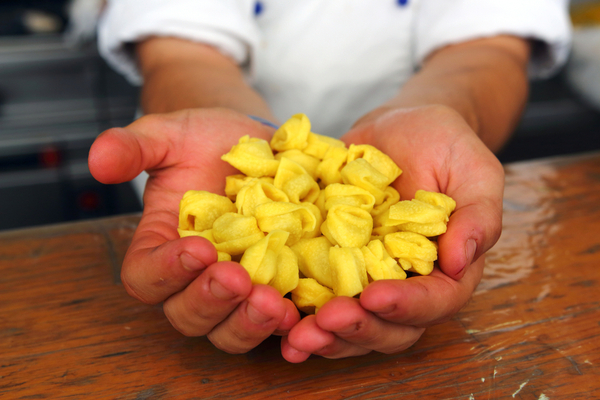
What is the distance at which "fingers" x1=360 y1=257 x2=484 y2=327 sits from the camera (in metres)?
0.57

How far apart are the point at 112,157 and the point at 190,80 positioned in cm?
53

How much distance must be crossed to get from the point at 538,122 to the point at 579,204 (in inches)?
49.7

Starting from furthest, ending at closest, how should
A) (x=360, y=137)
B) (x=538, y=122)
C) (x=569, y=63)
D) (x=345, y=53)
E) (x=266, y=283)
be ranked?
(x=538, y=122) → (x=569, y=63) → (x=345, y=53) → (x=360, y=137) → (x=266, y=283)

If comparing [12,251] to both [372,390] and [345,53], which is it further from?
[345,53]

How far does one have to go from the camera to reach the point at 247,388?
2.18 feet

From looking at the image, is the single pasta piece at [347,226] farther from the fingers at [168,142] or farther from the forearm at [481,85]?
the forearm at [481,85]

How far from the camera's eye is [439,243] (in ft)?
2.33

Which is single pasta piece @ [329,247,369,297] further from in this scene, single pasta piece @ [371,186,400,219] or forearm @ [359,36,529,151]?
forearm @ [359,36,529,151]

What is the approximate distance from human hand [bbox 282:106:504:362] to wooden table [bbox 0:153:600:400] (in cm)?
7

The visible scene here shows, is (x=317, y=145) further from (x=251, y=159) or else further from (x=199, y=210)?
(x=199, y=210)

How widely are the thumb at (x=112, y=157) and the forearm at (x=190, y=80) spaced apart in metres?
0.38

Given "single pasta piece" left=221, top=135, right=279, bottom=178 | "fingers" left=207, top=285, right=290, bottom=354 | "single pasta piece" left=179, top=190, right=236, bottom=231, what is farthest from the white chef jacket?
"fingers" left=207, top=285, right=290, bottom=354

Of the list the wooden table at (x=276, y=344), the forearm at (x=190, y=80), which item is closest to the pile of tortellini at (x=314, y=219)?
the wooden table at (x=276, y=344)

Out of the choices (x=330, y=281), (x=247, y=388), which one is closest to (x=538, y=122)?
(x=330, y=281)
